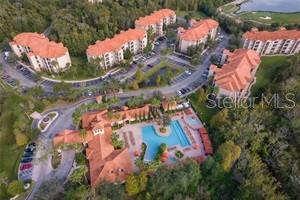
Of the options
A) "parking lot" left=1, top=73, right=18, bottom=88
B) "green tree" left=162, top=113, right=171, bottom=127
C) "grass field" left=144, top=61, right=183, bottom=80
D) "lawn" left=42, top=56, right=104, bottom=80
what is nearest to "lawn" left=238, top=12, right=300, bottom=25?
"grass field" left=144, top=61, right=183, bottom=80

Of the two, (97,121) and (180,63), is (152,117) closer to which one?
(97,121)

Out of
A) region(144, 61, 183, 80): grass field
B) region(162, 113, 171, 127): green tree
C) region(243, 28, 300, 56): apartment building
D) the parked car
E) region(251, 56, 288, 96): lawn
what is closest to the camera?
the parked car

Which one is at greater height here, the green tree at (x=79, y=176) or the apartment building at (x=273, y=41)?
the apartment building at (x=273, y=41)

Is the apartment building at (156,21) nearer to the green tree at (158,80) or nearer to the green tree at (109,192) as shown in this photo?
the green tree at (158,80)

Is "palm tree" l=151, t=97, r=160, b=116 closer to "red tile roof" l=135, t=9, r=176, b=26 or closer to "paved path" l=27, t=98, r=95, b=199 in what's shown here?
"paved path" l=27, t=98, r=95, b=199

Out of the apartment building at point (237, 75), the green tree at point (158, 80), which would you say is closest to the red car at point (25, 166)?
the green tree at point (158, 80)

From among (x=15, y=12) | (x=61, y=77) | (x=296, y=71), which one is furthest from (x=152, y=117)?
(x=15, y=12)
